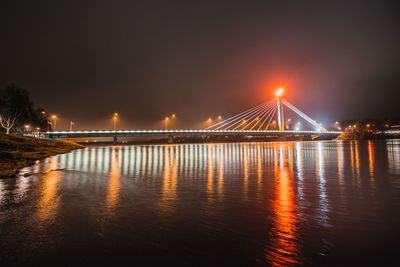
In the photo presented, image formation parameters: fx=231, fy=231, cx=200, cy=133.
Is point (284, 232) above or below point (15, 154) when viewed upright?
below

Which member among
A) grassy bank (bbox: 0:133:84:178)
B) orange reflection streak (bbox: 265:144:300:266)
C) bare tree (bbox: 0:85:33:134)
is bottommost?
orange reflection streak (bbox: 265:144:300:266)

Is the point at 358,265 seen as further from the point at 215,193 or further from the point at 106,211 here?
the point at 106,211

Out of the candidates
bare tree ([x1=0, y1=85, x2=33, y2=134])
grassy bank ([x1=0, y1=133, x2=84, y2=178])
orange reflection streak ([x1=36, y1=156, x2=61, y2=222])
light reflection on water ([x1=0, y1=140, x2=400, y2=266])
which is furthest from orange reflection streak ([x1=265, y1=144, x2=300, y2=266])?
bare tree ([x1=0, y1=85, x2=33, y2=134])

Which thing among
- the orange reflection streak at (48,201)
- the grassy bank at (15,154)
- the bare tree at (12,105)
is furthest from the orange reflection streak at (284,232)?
the bare tree at (12,105)

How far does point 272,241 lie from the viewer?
17.1 feet

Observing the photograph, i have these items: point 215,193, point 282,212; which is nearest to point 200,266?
point 282,212

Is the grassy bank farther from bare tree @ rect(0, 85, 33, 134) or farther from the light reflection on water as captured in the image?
bare tree @ rect(0, 85, 33, 134)

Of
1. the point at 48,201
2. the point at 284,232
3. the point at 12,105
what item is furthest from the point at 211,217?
the point at 12,105

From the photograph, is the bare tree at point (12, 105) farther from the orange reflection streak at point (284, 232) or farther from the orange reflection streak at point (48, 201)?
the orange reflection streak at point (284, 232)

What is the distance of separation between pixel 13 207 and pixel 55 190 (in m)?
2.78

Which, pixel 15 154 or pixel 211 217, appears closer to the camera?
pixel 211 217

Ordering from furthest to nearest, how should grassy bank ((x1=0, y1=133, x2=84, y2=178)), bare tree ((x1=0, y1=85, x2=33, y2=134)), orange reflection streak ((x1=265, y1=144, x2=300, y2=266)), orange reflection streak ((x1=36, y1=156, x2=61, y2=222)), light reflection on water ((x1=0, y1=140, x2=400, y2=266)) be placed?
bare tree ((x1=0, y1=85, x2=33, y2=134)) → grassy bank ((x1=0, y1=133, x2=84, y2=178)) → orange reflection streak ((x1=36, y1=156, x2=61, y2=222)) → light reflection on water ((x1=0, y1=140, x2=400, y2=266)) → orange reflection streak ((x1=265, y1=144, x2=300, y2=266))

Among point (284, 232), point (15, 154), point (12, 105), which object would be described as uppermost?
point (12, 105)

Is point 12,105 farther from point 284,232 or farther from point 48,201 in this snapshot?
point 284,232
